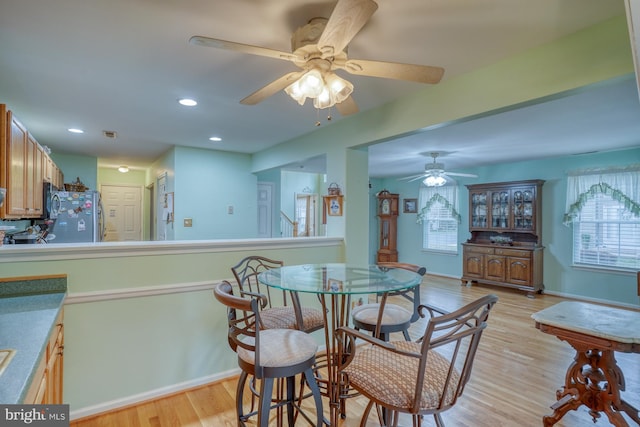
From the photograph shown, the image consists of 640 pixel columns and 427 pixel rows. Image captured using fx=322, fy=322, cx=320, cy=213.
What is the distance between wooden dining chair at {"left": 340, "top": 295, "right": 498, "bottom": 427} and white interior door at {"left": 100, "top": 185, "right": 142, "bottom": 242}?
7.11m

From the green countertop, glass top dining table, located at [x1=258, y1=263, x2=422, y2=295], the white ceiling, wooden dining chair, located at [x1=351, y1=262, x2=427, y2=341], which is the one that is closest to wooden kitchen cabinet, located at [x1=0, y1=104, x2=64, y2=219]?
the white ceiling

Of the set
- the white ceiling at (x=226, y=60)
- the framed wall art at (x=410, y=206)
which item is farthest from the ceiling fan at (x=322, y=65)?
the framed wall art at (x=410, y=206)

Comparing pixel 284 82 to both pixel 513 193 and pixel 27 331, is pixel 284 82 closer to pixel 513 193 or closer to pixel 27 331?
pixel 27 331

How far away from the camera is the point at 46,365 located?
1390 millimetres

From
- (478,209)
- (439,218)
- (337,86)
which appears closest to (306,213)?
(439,218)

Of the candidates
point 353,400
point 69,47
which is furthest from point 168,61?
point 353,400

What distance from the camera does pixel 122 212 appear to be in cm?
716

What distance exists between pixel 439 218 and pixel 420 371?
6830mm

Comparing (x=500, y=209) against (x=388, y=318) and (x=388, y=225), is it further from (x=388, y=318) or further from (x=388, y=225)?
(x=388, y=318)

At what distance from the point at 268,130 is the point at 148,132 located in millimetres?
1477

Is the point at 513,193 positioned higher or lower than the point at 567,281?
higher

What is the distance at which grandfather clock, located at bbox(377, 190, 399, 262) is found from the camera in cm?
819

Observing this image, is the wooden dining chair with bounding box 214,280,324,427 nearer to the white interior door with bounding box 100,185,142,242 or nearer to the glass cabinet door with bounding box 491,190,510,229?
the glass cabinet door with bounding box 491,190,510,229

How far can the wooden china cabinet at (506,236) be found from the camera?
5723 millimetres
